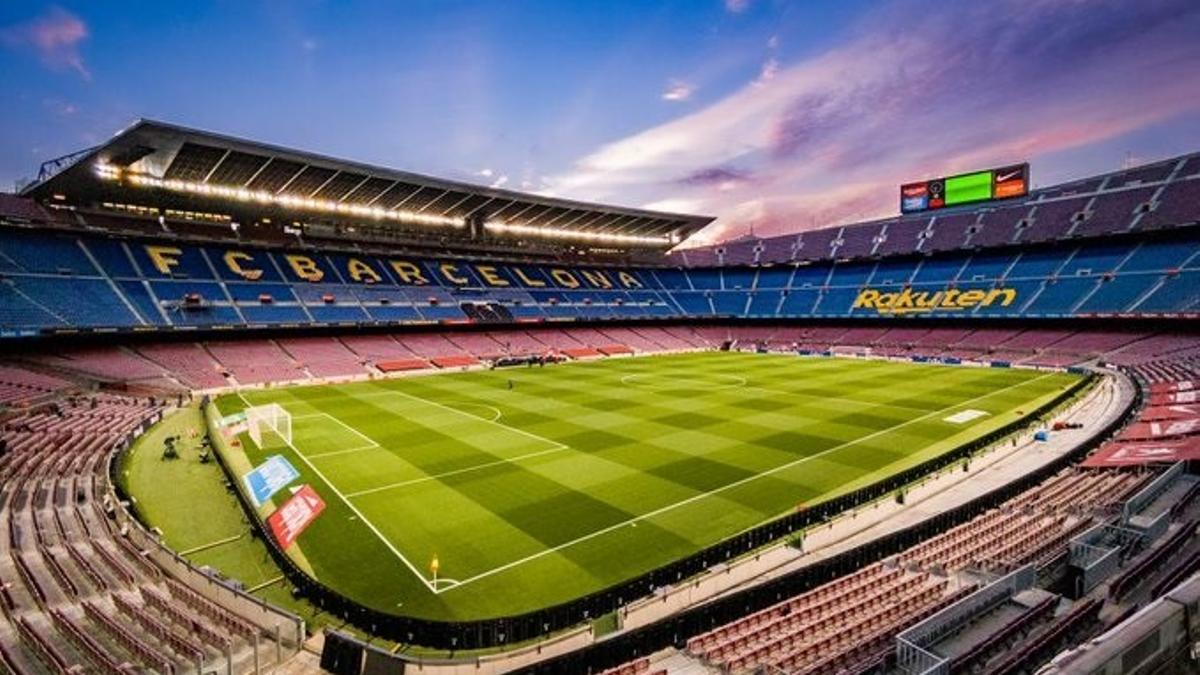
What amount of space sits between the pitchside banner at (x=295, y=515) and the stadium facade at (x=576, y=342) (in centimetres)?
60

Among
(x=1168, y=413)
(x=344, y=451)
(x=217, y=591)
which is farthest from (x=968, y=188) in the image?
(x=217, y=591)

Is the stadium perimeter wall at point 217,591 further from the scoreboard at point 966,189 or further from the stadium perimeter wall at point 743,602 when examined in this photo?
the scoreboard at point 966,189

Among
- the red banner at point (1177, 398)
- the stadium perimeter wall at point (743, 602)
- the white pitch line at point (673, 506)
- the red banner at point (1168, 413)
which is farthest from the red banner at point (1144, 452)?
the red banner at point (1177, 398)

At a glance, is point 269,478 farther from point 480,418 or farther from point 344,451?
point 480,418

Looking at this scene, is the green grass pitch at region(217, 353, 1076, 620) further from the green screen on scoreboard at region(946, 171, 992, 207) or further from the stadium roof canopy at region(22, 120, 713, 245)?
the green screen on scoreboard at region(946, 171, 992, 207)

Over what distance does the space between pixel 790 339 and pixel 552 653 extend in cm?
6483

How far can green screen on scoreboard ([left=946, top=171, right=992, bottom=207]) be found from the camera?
68338 mm

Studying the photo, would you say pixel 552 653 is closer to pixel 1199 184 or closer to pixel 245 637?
pixel 245 637

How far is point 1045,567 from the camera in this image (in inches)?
408

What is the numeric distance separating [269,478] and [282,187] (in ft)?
131

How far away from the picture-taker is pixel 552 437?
1037 inches

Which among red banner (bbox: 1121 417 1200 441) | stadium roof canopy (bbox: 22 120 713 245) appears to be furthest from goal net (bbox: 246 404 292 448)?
red banner (bbox: 1121 417 1200 441)

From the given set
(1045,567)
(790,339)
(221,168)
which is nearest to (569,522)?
(1045,567)

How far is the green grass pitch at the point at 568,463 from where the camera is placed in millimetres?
14703
